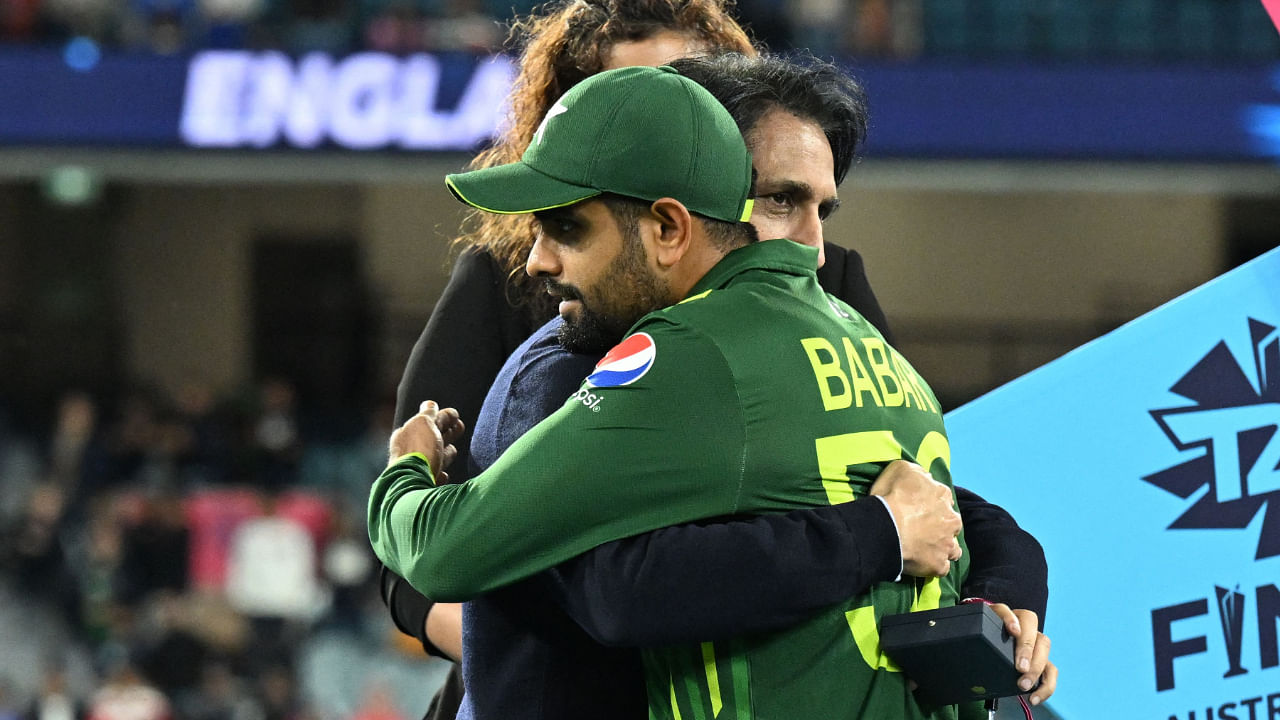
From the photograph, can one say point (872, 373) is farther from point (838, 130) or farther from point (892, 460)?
point (838, 130)

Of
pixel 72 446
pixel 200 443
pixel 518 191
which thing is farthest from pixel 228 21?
pixel 518 191

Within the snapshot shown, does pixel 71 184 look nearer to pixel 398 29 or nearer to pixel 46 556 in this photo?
pixel 398 29

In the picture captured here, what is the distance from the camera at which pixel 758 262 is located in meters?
1.44

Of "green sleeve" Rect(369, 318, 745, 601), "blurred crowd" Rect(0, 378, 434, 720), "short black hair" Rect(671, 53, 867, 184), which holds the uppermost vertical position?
"short black hair" Rect(671, 53, 867, 184)

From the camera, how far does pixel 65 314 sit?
1274 cm

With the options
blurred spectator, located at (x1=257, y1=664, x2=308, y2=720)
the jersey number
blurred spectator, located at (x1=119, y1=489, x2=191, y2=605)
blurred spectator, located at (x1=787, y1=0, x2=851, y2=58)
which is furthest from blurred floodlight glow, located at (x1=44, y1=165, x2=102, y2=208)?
the jersey number

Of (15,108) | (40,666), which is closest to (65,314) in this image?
(15,108)

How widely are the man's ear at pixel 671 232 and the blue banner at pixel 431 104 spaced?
8.28 meters

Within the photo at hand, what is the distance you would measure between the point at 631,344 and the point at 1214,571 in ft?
2.88

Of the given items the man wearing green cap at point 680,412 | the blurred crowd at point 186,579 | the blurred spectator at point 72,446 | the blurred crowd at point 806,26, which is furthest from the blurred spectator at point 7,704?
the man wearing green cap at point 680,412

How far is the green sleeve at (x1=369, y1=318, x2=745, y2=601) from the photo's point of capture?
1.31 metres

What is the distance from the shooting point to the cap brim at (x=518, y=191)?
55.6 inches

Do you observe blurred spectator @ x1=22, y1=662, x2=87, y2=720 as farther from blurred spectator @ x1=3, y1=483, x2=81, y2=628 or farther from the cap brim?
the cap brim

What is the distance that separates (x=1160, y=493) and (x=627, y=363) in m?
0.84
